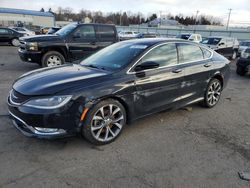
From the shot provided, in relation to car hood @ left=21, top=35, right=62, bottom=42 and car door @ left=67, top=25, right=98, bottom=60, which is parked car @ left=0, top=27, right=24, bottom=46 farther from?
car door @ left=67, top=25, right=98, bottom=60

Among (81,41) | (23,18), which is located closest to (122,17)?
(23,18)

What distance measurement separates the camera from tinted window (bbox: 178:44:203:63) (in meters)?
4.56

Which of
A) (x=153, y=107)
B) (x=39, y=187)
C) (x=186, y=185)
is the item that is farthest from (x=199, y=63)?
(x=39, y=187)

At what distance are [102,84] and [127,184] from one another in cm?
142

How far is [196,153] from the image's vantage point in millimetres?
3424

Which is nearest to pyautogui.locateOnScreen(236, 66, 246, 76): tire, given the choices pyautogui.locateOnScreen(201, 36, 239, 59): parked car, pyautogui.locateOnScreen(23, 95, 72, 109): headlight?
pyautogui.locateOnScreen(201, 36, 239, 59): parked car

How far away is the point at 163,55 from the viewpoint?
427 cm

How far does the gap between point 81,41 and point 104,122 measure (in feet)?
20.6

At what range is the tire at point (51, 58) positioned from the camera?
8652 millimetres

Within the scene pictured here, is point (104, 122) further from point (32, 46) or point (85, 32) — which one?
point (85, 32)

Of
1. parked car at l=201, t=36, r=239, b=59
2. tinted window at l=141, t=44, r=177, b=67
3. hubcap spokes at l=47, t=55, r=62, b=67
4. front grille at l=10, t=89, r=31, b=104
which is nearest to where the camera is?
front grille at l=10, t=89, r=31, b=104

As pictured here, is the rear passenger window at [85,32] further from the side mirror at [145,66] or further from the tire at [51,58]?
the side mirror at [145,66]

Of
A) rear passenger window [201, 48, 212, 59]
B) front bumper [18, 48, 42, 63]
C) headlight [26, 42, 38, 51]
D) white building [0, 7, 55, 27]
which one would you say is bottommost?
front bumper [18, 48, 42, 63]

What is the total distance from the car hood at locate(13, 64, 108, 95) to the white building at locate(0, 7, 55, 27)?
2501 inches
